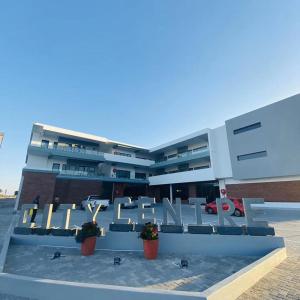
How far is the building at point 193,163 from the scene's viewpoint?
70.1 ft

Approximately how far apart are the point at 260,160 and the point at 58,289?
2412 centimetres

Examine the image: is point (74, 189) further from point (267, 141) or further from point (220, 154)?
point (267, 141)

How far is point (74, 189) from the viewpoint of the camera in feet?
92.8

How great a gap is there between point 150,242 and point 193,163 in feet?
83.3

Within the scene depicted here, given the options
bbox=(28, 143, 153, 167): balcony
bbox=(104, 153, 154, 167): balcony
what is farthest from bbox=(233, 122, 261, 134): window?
bbox=(28, 143, 153, 167): balcony

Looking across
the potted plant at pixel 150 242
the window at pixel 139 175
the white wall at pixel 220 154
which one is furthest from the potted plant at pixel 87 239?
the window at pixel 139 175

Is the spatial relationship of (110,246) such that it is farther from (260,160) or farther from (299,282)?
(260,160)

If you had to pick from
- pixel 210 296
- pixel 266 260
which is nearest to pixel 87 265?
pixel 210 296

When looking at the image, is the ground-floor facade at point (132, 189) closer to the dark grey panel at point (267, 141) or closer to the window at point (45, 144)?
the dark grey panel at point (267, 141)

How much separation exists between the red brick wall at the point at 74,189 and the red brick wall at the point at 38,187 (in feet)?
10.8

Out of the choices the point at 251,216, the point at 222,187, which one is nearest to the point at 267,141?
the point at 222,187

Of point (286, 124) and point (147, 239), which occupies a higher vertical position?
point (286, 124)

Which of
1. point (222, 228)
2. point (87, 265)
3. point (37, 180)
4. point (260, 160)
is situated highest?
point (260, 160)

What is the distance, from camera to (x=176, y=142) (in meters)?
31.4
